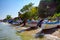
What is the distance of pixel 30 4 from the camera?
2270 inches

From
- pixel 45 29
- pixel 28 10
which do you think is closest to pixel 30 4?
pixel 28 10

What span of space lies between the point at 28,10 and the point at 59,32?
34.4 metres

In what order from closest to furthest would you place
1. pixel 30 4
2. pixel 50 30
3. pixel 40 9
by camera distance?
1. pixel 50 30
2. pixel 40 9
3. pixel 30 4

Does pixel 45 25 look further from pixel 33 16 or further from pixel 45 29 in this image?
pixel 33 16

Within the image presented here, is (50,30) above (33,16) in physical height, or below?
below

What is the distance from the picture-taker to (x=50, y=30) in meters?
28.0

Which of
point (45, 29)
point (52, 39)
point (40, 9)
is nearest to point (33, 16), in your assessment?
point (40, 9)

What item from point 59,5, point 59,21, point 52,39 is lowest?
point 52,39

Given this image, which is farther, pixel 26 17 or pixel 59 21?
pixel 26 17

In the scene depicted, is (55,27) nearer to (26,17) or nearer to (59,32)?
(59,32)

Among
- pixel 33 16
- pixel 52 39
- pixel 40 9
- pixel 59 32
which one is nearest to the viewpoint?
pixel 52 39

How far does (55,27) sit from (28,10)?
30.9 meters

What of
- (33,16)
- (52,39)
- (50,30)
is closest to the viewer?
(52,39)

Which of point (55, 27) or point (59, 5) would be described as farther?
point (55, 27)
